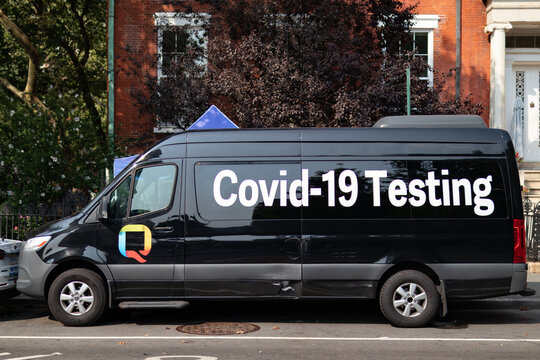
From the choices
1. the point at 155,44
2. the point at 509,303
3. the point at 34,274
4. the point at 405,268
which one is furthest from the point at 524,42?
the point at 34,274

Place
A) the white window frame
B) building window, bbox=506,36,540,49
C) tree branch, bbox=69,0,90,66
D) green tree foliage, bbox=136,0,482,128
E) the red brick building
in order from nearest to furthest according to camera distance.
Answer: green tree foliage, bbox=136,0,482,128, the red brick building, the white window frame, building window, bbox=506,36,540,49, tree branch, bbox=69,0,90,66

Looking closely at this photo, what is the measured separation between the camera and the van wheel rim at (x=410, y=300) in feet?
26.7

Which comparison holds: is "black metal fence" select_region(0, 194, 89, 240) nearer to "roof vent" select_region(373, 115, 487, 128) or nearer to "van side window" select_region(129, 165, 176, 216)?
"van side window" select_region(129, 165, 176, 216)

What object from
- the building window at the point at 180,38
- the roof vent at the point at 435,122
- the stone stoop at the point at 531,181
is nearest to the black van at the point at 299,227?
the roof vent at the point at 435,122

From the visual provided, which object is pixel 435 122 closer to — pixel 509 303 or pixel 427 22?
pixel 509 303

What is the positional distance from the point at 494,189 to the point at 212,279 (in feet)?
12.6

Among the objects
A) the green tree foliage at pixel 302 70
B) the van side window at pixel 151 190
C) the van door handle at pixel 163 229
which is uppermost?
the green tree foliage at pixel 302 70

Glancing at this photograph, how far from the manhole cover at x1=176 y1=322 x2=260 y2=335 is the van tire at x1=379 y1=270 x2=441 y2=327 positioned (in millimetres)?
1726

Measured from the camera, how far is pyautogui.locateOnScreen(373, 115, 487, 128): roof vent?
855 centimetres

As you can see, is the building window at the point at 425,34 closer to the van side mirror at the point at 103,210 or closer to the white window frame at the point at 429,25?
the white window frame at the point at 429,25

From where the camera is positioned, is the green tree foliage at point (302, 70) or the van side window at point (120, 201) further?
the green tree foliage at point (302, 70)

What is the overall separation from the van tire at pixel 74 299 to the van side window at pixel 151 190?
3.46 ft

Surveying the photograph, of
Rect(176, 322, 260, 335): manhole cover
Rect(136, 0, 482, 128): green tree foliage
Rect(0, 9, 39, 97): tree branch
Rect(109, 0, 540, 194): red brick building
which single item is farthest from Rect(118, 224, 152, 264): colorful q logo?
Rect(0, 9, 39, 97): tree branch

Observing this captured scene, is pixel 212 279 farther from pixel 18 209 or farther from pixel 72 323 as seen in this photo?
pixel 18 209
